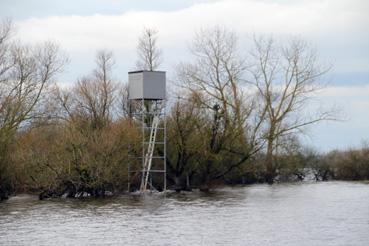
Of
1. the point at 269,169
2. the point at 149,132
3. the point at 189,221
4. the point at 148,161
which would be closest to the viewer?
the point at 189,221

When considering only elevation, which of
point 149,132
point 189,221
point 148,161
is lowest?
point 189,221

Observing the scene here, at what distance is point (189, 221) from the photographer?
75.7 ft

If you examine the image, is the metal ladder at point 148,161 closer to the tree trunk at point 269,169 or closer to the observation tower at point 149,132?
the observation tower at point 149,132

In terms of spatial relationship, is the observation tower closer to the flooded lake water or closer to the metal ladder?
the metal ladder

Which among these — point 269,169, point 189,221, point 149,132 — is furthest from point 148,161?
point 189,221

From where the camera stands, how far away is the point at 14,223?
76.6 feet

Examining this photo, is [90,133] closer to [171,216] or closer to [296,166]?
[171,216]

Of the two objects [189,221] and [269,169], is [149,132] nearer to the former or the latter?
[269,169]

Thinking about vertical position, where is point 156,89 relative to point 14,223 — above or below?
above

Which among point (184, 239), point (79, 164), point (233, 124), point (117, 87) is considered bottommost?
point (184, 239)

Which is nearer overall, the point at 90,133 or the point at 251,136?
the point at 90,133

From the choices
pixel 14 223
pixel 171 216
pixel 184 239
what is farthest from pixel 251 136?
pixel 184 239

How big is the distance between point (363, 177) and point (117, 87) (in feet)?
70.6

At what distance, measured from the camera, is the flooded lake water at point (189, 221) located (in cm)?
1814
